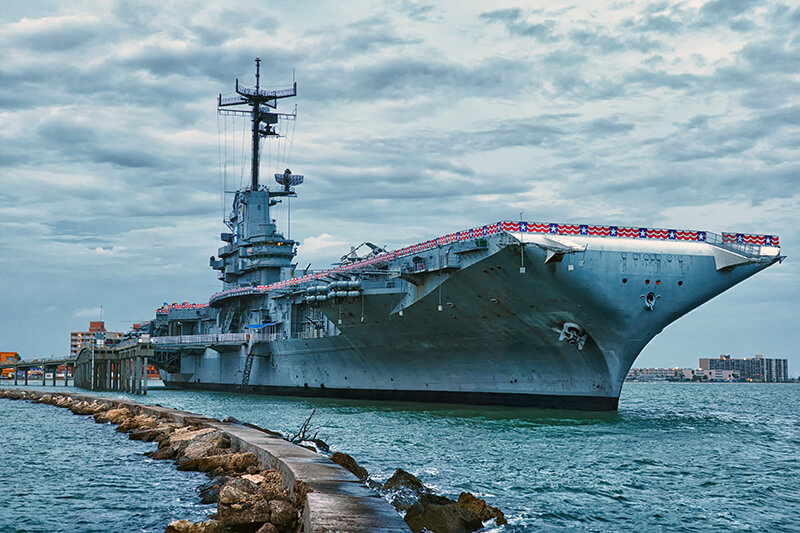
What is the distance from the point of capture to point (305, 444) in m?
16.0

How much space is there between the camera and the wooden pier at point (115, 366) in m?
46.4

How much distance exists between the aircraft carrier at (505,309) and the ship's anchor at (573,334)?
4 centimetres

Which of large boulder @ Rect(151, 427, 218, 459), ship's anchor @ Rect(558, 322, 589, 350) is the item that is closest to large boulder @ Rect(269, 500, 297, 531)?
large boulder @ Rect(151, 427, 218, 459)

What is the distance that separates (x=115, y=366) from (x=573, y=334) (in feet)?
136

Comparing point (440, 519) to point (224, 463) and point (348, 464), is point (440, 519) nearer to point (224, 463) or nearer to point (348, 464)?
point (348, 464)

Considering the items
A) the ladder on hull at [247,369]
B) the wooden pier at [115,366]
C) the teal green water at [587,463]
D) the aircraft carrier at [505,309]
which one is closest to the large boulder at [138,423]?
the teal green water at [587,463]

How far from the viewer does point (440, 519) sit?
949 centimetres

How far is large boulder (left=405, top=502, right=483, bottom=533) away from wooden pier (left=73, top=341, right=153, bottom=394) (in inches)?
1502

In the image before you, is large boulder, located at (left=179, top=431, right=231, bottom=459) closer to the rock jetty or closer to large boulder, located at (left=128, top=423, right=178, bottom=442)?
the rock jetty

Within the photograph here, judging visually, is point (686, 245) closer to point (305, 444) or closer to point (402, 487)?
point (305, 444)

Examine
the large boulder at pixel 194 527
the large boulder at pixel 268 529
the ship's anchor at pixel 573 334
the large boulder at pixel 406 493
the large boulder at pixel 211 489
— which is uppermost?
the ship's anchor at pixel 573 334

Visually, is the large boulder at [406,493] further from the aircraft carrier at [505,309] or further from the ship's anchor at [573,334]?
the ship's anchor at [573,334]

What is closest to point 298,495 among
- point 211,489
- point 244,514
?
point 244,514

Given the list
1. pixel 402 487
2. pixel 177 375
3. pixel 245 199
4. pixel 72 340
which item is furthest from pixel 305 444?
pixel 72 340
